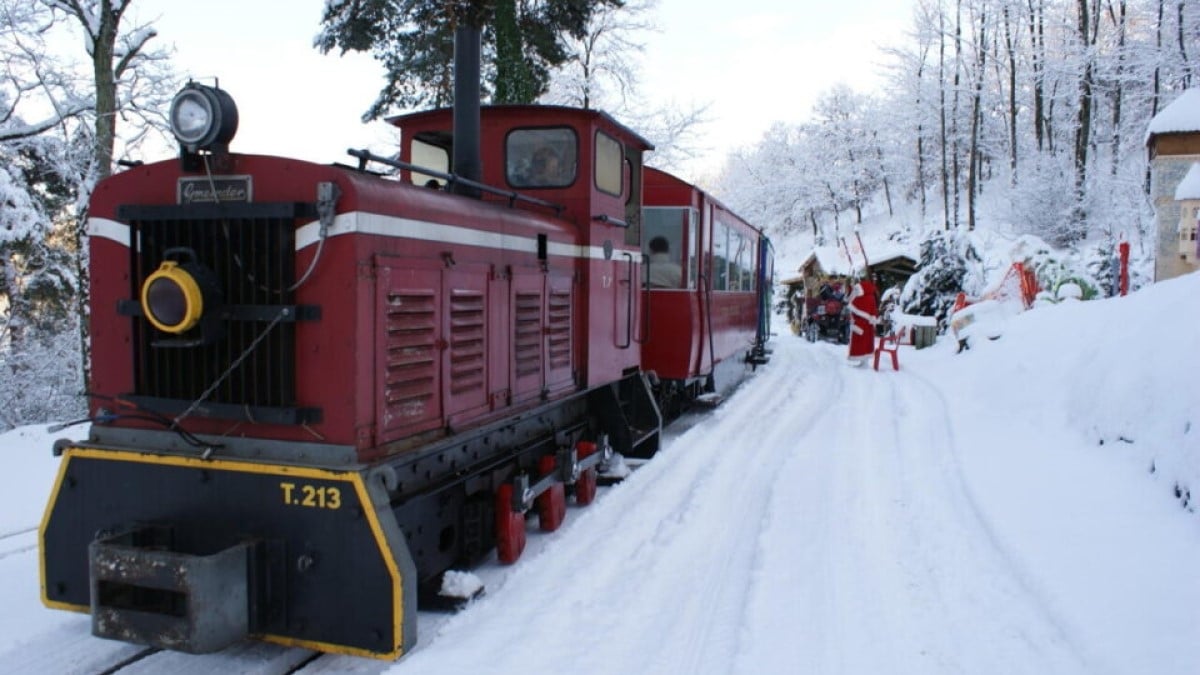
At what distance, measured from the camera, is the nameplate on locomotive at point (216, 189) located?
3.41 meters

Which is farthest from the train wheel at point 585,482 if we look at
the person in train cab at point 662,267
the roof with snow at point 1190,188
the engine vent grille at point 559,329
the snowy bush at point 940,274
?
the snowy bush at point 940,274

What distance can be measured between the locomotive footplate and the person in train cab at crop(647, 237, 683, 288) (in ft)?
18.7

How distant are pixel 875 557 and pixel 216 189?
4070 mm

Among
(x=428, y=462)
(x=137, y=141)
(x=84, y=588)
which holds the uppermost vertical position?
(x=137, y=141)

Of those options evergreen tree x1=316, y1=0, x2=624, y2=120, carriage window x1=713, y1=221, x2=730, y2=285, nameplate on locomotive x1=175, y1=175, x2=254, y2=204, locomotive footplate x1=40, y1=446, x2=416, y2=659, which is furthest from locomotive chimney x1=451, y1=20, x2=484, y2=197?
evergreen tree x1=316, y1=0, x2=624, y2=120

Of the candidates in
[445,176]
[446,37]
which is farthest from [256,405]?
[446,37]

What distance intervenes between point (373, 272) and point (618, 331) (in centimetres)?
344

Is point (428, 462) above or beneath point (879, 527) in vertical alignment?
above

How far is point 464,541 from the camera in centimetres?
450

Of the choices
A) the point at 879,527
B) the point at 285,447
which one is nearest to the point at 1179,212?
the point at 879,527

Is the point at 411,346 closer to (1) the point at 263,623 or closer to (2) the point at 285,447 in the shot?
(2) the point at 285,447

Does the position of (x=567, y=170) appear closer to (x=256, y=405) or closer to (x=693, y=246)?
(x=256, y=405)

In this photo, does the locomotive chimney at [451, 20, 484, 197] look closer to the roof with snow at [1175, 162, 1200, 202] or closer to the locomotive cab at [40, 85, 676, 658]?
the locomotive cab at [40, 85, 676, 658]

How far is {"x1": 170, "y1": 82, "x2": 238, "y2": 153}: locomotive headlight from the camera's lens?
10.9 ft
